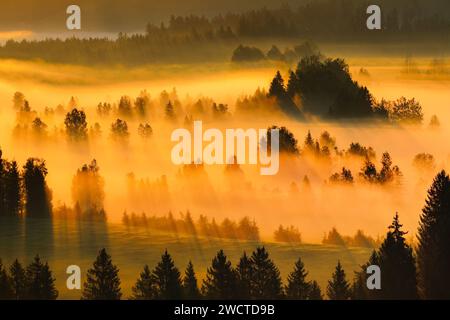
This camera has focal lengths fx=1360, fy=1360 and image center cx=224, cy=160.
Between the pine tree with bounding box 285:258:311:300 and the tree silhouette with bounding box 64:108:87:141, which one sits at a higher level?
the tree silhouette with bounding box 64:108:87:141

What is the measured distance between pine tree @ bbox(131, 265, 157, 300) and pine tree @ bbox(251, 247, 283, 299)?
8.13 feet

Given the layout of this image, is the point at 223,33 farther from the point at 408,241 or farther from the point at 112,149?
the point at 408,241

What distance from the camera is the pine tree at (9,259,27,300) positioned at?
3369 centimetres

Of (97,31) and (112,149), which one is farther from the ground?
(97,31)

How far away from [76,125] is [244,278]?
5.76 metres

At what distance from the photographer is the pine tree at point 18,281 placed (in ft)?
111

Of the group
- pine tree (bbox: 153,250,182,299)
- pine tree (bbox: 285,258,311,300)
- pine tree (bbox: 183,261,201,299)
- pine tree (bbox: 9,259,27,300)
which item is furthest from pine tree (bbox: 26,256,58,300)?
pine tree (bbox: 285,258,311,300)

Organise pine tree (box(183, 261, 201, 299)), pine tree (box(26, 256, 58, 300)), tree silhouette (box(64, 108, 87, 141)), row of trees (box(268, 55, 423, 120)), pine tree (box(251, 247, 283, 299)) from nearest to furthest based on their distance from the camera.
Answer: pine tree (box(183, 261, 201, 299))
pine tree (box(26, 256, 58, 300))
pine tree (box(251, 247, 283, 299))
row of trees (box(268, 55, 423, 120))
tree silhouette (box(64, 108, 87, 141))

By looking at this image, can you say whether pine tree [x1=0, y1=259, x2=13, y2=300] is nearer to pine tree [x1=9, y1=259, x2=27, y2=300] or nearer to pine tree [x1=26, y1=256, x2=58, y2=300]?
pine tree [x1=9, y1=259, x2=27, y2=300]

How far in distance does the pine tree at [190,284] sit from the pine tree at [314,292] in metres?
2.76

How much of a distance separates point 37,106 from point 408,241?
9.93m

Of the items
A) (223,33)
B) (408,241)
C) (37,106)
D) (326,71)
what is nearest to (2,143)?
(37,106)
